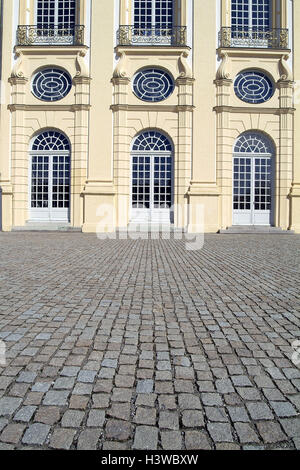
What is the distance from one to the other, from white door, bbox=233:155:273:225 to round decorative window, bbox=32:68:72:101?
30.5ft

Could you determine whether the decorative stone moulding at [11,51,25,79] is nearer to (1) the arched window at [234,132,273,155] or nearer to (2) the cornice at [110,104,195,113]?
(2) the cornice at [110,104,195,113]

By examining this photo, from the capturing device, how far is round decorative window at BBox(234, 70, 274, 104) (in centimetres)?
1828

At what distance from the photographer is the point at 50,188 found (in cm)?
1800

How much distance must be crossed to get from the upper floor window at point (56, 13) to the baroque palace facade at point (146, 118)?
2.6 inches

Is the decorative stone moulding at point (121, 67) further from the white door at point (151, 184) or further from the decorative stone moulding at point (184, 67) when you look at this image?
the white door at point (151, 184)

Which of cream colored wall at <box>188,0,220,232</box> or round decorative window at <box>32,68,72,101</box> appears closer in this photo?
cream colored wall at <box>188,0,220,232</box>

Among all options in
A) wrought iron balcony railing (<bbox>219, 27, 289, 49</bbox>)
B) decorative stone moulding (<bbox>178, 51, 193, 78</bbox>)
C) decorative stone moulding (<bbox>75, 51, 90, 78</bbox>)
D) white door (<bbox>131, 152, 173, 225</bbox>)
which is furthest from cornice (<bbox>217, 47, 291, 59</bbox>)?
decorative stone moulding (<bbox>75, 51, 90, 78</bbox>)

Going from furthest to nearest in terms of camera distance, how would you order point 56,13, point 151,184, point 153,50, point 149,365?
point 56,13 < point 151,184 < point 153,50 < point 149,365

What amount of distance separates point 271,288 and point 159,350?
2.75 m

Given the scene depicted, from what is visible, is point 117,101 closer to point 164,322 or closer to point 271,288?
point 271,288

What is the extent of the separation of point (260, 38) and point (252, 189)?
792 centimetres

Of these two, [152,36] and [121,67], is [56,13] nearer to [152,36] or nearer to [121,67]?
[121,67]

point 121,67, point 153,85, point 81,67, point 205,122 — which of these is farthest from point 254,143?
point 81,67

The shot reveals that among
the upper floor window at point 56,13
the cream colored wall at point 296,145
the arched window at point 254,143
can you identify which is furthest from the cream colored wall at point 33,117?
the cream colored wall at point 296,145
